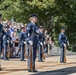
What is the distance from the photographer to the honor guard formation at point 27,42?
11719 mm

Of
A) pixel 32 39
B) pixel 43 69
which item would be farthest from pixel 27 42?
pixel 43 69

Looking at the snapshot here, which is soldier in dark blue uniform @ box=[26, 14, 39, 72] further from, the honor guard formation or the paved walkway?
the paved walkway

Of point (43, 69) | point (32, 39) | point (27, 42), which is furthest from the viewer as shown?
point (43, 69)

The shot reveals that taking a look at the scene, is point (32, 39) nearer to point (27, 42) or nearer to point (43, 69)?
point (27, 42)

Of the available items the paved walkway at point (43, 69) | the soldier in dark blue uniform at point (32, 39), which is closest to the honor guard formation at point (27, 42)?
the soldier in dark blue uniform at point (32, 39)

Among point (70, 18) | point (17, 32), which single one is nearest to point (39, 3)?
point (70, 18)

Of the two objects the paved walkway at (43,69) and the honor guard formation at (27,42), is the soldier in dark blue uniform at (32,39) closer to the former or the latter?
the honor guard formation at (27,42)

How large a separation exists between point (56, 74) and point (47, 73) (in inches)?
16.5

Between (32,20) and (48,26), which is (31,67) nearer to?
(32,20)

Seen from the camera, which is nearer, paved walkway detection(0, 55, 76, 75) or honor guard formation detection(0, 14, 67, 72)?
paved walkway detection(0, 55, 76, 75)

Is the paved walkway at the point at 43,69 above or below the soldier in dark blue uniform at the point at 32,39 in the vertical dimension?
below

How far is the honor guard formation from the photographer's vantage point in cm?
1172

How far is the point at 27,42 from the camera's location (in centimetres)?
1185

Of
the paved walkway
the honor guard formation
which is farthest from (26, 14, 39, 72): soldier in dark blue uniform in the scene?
the paved walkway
